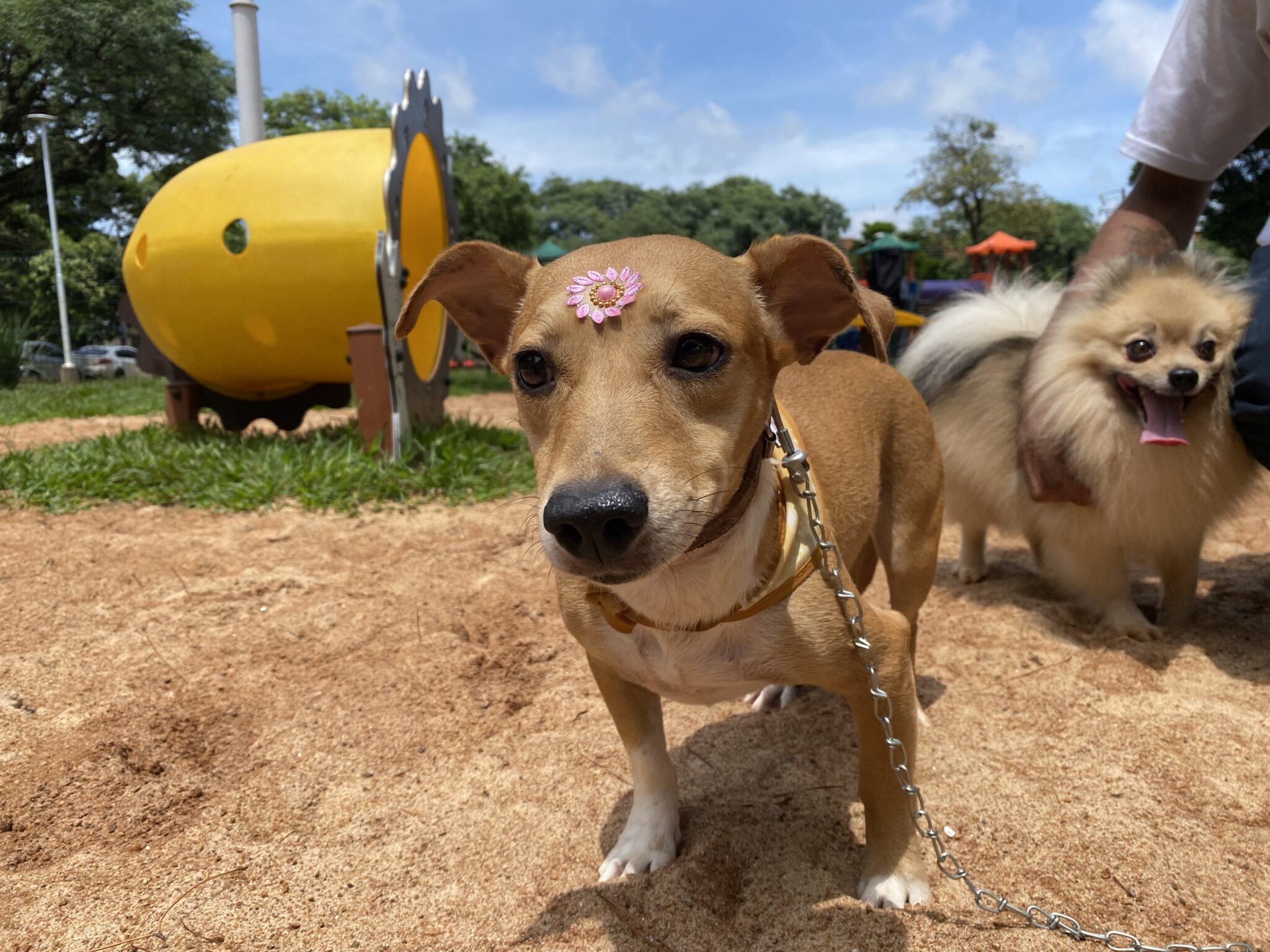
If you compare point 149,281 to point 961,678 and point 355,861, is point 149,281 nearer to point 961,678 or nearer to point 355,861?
point 355,861

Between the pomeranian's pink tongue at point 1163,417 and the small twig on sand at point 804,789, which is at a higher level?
the pomeranian's pink tongue at point 1163,417

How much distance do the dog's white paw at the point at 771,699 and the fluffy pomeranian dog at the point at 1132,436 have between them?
1.65m

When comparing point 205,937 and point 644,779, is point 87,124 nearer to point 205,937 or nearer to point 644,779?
point 205,937

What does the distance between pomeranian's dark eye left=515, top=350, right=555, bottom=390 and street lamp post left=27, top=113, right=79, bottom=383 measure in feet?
14.5

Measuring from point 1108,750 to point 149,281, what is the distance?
23.0 ft

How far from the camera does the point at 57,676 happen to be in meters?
2.88

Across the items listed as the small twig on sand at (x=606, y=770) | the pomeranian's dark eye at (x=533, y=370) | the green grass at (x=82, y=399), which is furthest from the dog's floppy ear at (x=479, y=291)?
the green grass at (x=82, y=399)

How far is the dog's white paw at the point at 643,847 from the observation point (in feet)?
6.74

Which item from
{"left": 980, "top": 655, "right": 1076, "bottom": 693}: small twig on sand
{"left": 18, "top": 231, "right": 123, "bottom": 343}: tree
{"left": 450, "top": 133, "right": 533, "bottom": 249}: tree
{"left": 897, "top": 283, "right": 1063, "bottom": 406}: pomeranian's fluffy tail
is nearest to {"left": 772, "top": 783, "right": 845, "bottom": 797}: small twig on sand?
{"left": 980, "top": 655, "right": 1076, "bottom": 693}: small twig on sand

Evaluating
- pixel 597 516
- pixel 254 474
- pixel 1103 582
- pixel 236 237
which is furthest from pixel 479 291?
pixel 236 237

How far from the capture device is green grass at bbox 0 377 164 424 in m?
6.82

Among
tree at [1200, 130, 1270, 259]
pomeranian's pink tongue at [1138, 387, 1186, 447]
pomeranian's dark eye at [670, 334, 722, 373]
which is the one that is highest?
tree at [1200, 130, 1270, 259]

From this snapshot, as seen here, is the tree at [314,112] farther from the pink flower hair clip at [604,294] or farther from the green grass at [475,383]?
the pink flower hair clip at [604,294]

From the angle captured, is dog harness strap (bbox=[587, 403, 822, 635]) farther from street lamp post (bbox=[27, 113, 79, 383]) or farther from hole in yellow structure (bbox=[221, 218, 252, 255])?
hole in yellow structure (bbox=[221, 218, 252, 255])
